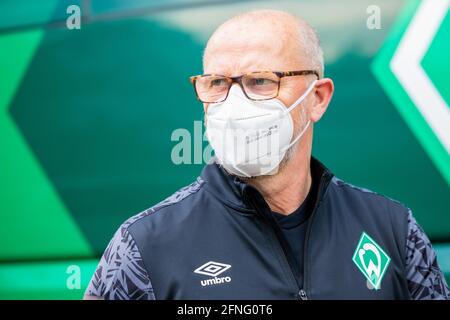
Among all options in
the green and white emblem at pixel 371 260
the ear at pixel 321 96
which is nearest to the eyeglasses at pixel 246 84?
the ear at pixel 321 96

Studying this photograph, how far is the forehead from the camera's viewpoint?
4.83 ft

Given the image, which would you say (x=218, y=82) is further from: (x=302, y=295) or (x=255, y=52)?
(x=302, y=295)

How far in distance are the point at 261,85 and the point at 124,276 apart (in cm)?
56

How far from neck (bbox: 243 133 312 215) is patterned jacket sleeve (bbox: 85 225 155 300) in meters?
0.35

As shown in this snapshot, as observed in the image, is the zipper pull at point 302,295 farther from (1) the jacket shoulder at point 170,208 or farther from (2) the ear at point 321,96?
(2) the ear at point 321,96

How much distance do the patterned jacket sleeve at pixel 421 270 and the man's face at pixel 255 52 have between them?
1.53ft

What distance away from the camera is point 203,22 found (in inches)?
76.5

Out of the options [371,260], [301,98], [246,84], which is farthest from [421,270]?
[246,84]

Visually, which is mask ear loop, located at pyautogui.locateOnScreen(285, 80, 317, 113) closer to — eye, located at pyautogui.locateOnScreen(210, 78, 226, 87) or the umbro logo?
eye, located at pyautogui.locateOnScreen(210, 78, 226, 87)

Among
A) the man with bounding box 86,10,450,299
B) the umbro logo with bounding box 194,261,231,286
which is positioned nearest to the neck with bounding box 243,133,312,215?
the man with bounding box 86,10,450,299

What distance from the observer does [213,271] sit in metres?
1.39

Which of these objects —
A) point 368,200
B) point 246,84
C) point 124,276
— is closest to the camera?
point 124,276

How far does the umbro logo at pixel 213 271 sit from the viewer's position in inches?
54.3
